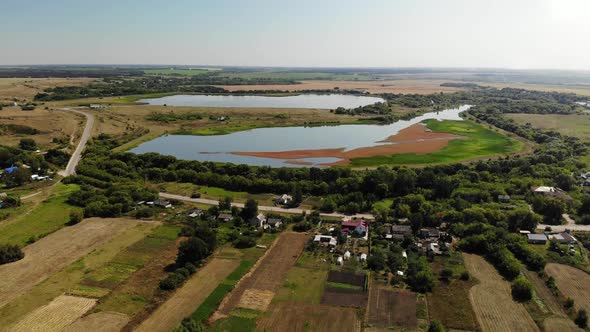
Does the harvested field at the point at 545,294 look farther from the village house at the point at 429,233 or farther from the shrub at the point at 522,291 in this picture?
the village house at the point at 429,233

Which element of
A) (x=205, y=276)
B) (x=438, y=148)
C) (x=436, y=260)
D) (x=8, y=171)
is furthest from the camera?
(x=438, y=148)

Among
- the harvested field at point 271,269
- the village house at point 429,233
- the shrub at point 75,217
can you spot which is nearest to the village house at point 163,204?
the shrub at point 75,217

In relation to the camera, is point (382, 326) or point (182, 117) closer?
point (382, 326)

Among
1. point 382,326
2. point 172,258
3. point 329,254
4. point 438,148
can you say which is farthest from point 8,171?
point 438,148

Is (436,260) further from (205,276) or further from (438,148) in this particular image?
(438,148)

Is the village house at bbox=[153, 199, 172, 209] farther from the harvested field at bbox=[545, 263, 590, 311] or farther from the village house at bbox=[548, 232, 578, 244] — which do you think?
the village house at bbox=[548, 232, 578, 244]

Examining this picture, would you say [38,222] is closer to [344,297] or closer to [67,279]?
[67,279]

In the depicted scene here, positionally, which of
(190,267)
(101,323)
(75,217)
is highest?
(75,217)

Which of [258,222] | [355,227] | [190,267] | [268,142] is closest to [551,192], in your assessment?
[355,227]
